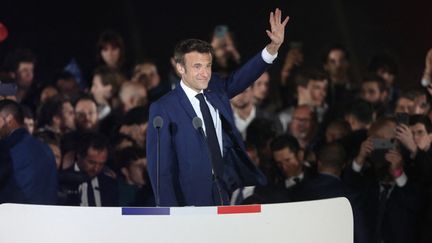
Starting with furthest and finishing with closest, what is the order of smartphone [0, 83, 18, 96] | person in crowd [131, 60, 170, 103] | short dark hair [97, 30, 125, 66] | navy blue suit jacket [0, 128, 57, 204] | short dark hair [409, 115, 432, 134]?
1. short dark hair [97, 30, 125, 66]
2. person in crowd [131, 60, 170, 103]
3. short dark hair [409, 115, 432, 134]
4. smartphone [0, 83, 18, 96]
5. navy blue suit jacket [0, 128, 57, 204]

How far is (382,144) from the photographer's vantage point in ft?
23.1

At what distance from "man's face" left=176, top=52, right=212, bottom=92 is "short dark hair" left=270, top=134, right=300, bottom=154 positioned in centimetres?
176

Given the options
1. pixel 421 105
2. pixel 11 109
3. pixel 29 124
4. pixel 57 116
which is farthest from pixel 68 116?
pixel 421 105

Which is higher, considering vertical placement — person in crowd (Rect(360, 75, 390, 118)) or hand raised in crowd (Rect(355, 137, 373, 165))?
person in crowd (Rect(360, 75, 390, 118))

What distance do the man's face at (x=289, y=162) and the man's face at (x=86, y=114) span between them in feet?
4.51

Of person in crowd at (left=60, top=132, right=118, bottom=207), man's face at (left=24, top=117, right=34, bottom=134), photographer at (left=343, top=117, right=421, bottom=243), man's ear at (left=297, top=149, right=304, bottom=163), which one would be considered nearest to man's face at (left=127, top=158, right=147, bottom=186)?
person in crowd at (left=60, top=132, right=118, bottom=207)

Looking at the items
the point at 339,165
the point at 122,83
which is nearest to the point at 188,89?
the point at 339,165

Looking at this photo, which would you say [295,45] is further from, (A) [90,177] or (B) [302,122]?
(A) [90,177]

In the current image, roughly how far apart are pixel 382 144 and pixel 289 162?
578mm

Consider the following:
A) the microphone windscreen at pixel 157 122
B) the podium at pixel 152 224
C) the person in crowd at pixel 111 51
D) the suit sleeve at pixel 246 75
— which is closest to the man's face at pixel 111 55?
the person in crowd at pixel 111 51

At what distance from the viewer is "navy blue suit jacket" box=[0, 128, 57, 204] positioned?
6457 mm

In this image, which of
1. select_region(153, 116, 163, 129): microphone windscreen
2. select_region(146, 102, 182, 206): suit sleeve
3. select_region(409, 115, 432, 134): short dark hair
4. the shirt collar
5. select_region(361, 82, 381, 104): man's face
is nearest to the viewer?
select_region(153, 116, 163, 129): microphone windscreen

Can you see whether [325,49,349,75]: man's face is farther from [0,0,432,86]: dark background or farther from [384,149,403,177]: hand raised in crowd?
[384,149,403,177]: hand raised in crowd

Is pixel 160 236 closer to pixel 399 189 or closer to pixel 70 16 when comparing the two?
pixel 399 189
